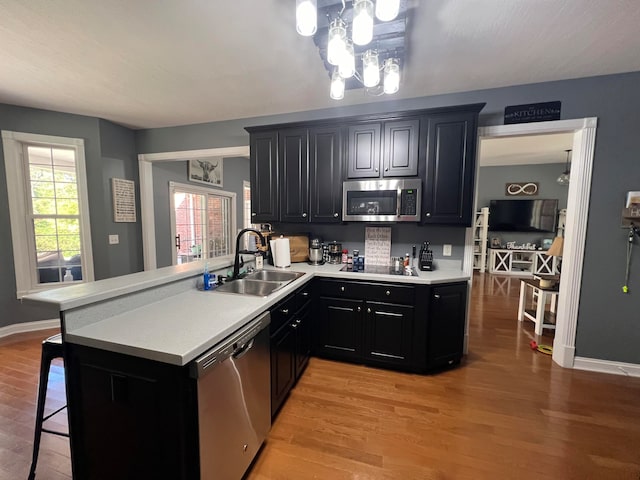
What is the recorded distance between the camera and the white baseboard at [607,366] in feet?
7.91

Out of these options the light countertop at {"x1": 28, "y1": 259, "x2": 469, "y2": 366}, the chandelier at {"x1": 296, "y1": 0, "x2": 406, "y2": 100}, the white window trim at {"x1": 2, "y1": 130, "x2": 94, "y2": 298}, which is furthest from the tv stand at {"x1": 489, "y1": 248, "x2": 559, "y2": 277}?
the white window trim at {"x1": 2, "y1": 130, "x2": 94, "y2": 298}

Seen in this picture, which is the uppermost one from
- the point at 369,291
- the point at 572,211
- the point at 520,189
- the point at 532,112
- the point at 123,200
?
the point at 532,112

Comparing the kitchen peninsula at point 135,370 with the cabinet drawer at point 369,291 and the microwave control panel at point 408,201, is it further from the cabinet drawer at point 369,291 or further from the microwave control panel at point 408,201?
the microwave control panel at point 408,201

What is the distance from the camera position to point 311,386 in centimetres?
224

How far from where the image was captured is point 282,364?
6.18ft

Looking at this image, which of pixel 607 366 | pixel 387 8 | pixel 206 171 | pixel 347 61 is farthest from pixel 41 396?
pixel 206 171

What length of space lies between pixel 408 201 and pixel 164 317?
2154mm

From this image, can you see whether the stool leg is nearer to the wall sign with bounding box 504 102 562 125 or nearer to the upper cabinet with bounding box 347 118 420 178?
the upper cabinet with bounding box 347 118 420 178

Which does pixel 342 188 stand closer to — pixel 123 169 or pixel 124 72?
pixel 124 72

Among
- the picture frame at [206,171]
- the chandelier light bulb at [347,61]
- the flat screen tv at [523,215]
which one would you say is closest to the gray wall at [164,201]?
the picture frame at [206,171]

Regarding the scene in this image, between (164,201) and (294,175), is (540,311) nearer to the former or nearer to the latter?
(294,175)

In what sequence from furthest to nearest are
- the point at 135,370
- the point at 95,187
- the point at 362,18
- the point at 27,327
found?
the point at 95,187 < the point at 27,327 < the point at 362,18 < the point at 135,370

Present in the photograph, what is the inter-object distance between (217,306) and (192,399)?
1.83 feet

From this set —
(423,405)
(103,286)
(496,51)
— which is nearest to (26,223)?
(103,286)
